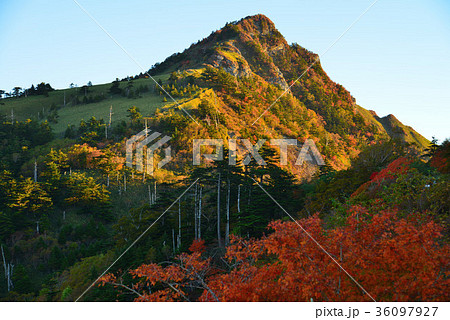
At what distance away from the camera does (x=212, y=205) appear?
2906cm

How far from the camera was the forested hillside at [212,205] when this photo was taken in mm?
8484

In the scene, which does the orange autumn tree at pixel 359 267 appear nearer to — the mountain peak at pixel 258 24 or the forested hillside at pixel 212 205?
the forested hillside at pixel 212 205

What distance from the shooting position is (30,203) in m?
38.2

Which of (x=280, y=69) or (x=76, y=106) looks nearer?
(x=76, y=106)

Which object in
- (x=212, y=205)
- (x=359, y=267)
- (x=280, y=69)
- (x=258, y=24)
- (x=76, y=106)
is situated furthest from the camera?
(x=258, y=24)

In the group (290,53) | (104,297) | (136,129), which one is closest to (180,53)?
(290,53)

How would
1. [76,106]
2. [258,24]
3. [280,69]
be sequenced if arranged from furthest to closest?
[258,24] → [280,69] → [76,106]

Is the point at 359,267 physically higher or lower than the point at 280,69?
lower

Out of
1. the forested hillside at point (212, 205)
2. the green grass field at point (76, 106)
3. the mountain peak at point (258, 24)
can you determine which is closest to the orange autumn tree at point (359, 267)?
the forested hillside at point (212, 205)

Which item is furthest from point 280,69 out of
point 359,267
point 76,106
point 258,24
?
point 359,267

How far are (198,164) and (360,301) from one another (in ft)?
139

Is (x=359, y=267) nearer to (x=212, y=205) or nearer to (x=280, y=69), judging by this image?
(x=212, y=205)
